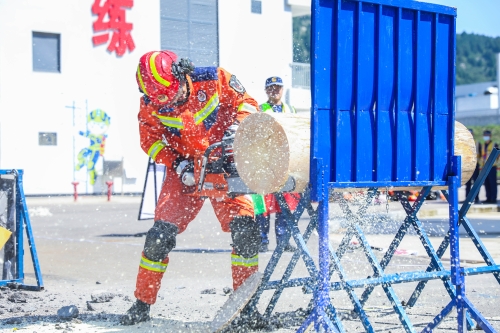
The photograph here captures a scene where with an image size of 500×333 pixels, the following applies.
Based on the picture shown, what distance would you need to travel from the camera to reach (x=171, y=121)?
524 cm

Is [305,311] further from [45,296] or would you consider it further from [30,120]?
[30,120]

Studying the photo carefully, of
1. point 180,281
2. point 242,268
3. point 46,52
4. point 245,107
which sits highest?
point 46,52

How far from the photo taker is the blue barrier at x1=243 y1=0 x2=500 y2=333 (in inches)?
163

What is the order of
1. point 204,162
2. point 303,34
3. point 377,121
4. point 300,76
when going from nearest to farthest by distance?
point 377,121
point 204,162
point 300,76
point 303,34

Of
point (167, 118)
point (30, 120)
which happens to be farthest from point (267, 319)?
point (30, 120)

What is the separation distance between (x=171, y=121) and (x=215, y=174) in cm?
54

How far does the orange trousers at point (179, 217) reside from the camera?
16.9 feet

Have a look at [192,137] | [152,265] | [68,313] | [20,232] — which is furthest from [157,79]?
[20,232]

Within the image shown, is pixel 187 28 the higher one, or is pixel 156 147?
pixel 187 28

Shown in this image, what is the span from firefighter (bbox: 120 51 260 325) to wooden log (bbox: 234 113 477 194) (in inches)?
27.7

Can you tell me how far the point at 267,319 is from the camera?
197 inches

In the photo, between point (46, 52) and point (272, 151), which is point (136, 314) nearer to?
point (272, 151)

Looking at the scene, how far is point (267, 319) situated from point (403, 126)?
5.13 ft

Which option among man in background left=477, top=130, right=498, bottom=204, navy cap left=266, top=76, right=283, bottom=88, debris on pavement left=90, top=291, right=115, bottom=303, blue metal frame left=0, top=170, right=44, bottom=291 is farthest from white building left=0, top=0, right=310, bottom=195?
debris on pavement left=90, top=291, right=115, bottom=303
